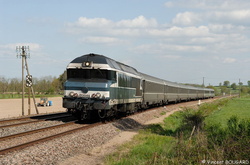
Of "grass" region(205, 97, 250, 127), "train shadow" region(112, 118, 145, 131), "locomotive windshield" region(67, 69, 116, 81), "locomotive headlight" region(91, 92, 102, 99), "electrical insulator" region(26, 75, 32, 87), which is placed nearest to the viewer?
"locomotive headlight" region(91, 92, 102, 99)

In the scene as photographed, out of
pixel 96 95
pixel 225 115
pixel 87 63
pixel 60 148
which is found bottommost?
pixel 225 115

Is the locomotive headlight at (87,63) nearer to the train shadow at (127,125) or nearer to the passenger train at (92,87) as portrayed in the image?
the passenger train at (92,87)

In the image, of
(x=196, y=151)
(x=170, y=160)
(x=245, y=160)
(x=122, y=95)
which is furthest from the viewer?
(x=122, y=95)

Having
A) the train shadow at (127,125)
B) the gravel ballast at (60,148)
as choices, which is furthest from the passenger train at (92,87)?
the gravel ballast at (60,148)

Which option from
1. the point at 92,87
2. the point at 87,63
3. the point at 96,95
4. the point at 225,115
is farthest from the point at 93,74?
the point at 225,115

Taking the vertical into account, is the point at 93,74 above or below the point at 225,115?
above

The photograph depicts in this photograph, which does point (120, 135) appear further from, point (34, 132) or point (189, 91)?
point (189, 91)

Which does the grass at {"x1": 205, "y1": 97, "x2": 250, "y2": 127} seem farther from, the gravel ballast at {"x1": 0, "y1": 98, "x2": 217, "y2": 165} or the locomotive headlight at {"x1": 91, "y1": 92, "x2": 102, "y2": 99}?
the gravel ballast at {"x1": 0, "y1": 98, "x2": 217, "y2": 165}

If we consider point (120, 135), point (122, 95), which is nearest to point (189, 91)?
point (122, 95)

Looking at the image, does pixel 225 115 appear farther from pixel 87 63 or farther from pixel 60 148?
pixel 60 148

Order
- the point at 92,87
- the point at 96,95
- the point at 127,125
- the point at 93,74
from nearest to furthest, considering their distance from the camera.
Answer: the point at 96,95 → the point at 92,87 → the point at 93,74 → the point at 127,125

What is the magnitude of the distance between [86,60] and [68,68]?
1.14 metres

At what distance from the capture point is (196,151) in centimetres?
899

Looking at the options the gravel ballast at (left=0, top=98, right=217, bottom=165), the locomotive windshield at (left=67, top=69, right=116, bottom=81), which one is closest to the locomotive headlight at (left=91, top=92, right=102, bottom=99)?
the locomotive windshield at (left=67, top=69, right=116, bottom=81)
